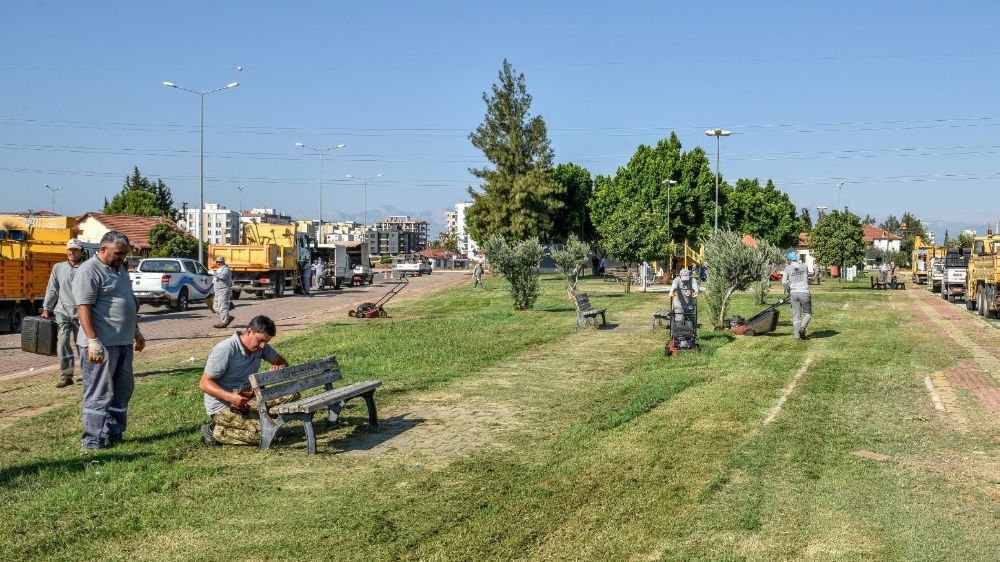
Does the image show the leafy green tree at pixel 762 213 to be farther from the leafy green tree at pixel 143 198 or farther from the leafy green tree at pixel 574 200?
the leafy green tree at pixel 143 198

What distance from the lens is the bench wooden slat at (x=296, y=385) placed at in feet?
26.2

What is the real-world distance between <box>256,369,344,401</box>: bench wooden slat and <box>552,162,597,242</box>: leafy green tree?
68.4 meters

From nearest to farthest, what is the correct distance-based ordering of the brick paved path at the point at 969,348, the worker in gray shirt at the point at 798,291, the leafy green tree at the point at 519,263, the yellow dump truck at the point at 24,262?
the brick paved path at the point at 969,348, the worker in gray shirt at the point at 798,291, the yellow dump truck at the point at 24,262, the leafy green tree at the point at 519,263

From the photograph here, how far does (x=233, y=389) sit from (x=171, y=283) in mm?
21882

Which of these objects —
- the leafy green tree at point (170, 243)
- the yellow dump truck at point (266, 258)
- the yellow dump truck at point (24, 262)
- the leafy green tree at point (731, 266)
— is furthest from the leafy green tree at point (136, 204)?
the leafy green tree at point (731, 266)

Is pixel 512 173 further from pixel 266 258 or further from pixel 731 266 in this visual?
pixel 731 266

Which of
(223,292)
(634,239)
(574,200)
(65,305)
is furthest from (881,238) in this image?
(65,305)

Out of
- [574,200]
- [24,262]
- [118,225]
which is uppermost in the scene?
[574,200]

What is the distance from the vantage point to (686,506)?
251 inches

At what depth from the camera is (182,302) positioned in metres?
29.5

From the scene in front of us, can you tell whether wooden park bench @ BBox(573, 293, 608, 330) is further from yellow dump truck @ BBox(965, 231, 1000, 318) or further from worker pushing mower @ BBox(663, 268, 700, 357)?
yellow dump truck @ BBox(965, 231, 1000, 318)

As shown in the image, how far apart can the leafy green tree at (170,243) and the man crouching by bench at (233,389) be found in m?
51.1

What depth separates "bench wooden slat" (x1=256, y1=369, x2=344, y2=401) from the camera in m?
7.98

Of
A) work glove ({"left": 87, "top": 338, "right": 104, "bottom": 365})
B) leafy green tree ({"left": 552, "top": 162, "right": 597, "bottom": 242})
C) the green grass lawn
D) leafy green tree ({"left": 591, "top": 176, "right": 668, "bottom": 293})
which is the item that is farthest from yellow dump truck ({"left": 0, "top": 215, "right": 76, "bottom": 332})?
leafy green tree ({"left": 552, "top": 162, "right": 597, "bottom": 242})
